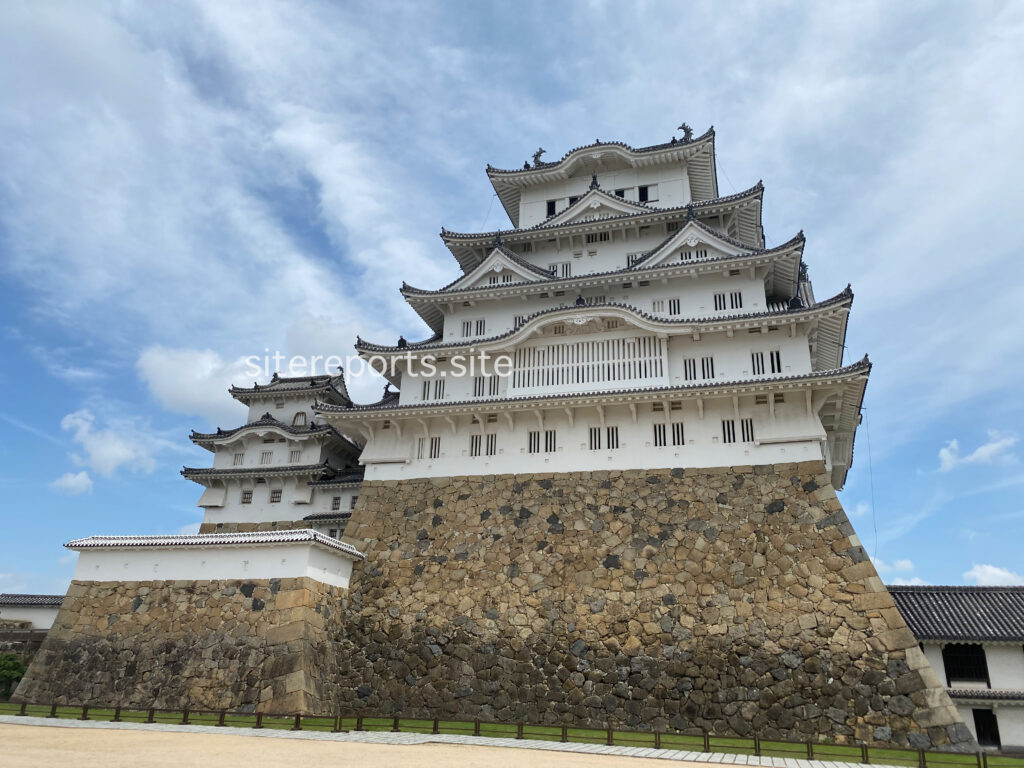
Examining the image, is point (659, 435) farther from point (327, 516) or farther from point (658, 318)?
point (327, 516)

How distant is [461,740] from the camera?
1416 cm

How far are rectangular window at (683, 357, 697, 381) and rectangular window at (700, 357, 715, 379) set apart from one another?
0.21 metres

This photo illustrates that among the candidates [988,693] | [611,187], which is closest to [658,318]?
[611,187]

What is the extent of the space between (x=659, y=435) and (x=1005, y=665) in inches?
420

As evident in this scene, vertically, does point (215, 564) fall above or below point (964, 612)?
above

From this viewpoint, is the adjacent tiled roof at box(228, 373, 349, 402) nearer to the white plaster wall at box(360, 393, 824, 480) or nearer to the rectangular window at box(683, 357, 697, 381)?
the white plaster wall at box(360, 393, 824, 480)

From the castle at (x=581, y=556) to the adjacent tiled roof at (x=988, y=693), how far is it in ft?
10.8

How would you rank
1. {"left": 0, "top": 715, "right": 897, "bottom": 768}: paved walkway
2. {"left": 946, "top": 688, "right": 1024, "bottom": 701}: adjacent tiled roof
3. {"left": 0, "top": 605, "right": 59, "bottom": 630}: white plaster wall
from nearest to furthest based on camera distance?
{"left": 0, "top": 715, "right": 897, "bottom": 768}: paved walkway → {"left": 946, "top": 688, "right": 1024, "bottom": 701}: adjacent tiled roof → {"left": 0, "top": 605, "right": 59, "bottom": 630}: white plaster wall

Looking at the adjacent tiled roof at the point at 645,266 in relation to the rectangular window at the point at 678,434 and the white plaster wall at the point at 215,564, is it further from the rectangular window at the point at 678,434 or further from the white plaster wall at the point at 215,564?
the white plaster wall at the point at 215,564

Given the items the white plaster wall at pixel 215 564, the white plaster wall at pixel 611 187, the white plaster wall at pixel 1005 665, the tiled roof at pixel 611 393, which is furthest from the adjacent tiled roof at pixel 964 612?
the white plaster wall at pixel 215 564

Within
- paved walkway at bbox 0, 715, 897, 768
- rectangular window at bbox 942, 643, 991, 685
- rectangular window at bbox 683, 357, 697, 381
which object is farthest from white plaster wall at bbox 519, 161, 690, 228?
paved walkway at bbox 0, 715, 897, 768

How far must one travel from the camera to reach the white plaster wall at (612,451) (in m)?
19.7

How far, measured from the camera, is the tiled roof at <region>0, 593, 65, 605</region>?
89.7ft

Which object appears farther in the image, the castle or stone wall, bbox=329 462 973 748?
the castle
